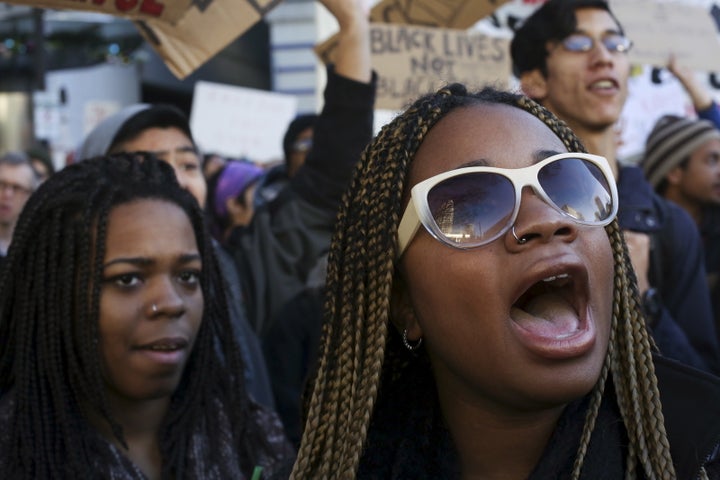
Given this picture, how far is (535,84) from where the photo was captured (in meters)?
3.71

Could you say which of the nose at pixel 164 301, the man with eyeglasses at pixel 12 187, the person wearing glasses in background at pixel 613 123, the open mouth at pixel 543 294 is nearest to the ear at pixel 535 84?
the person wearing glasses in background at pixel 613 123

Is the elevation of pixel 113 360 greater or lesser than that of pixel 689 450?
lesser

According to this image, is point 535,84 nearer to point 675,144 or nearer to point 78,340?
point 675,144

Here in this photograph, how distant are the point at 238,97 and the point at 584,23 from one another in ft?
16.4

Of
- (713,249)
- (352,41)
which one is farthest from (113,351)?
(713,249)

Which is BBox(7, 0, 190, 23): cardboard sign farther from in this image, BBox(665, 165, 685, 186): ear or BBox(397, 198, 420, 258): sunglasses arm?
BBox(665, 165, 685, 186): ear

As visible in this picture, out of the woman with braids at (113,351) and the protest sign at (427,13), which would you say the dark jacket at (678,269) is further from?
the protest sign at (427,13)

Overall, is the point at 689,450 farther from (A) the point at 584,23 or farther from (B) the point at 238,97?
(B) the point at 238,97

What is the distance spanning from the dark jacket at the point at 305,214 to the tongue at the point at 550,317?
5.87ft

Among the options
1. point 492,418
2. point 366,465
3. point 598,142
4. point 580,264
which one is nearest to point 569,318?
point 580,264

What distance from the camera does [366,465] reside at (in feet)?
5.73

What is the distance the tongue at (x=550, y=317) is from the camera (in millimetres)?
1562

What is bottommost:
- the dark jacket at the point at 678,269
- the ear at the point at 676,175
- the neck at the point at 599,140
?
the ear at the point at 676,175

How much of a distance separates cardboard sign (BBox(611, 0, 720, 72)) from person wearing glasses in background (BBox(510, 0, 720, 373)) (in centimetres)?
138
